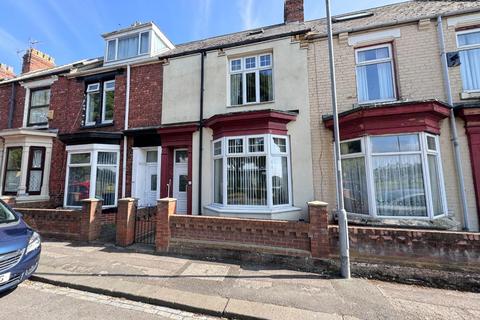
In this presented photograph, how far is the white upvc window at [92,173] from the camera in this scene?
30.8ft

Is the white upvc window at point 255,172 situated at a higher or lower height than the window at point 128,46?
lower

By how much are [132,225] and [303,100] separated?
6490 millimetres

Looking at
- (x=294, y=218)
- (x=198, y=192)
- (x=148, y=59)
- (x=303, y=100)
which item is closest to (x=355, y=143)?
(x=303, y=100)

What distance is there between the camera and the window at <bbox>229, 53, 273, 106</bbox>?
28.3 ft

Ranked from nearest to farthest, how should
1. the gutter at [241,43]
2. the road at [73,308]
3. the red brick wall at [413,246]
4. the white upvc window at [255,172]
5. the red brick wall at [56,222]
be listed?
the road at [73,308] → the red brick wall at [413,246] → the red brick wall at [56,222] → the white upvc window at [255,172] → the gutter at [241,43]

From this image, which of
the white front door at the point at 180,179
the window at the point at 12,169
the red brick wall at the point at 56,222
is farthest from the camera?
the window at the point at 12,169

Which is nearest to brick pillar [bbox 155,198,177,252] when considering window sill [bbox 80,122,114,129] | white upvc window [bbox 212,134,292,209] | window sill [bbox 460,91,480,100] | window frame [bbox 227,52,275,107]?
white upvc window [bbox 212,134,292,209]

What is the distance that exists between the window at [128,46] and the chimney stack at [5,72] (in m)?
7.99

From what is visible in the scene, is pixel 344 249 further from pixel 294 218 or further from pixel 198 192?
pixel 198 192

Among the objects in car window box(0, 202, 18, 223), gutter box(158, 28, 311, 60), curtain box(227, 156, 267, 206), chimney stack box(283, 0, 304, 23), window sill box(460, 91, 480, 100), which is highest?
chimney stack box(283, 0, 304, 23)

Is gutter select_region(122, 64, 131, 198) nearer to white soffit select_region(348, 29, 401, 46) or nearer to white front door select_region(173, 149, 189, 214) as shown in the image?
white front door select_region(173, 149, 189, 214)

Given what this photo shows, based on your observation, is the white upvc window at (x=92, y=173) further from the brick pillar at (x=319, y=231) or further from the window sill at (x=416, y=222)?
the window sill at (x=416, y=222)

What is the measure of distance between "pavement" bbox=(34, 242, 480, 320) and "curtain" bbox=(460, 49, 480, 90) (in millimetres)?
5845

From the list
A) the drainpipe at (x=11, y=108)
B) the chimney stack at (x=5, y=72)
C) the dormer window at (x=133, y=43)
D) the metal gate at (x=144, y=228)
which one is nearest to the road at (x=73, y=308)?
the metal gate at (x=144, y=228)
